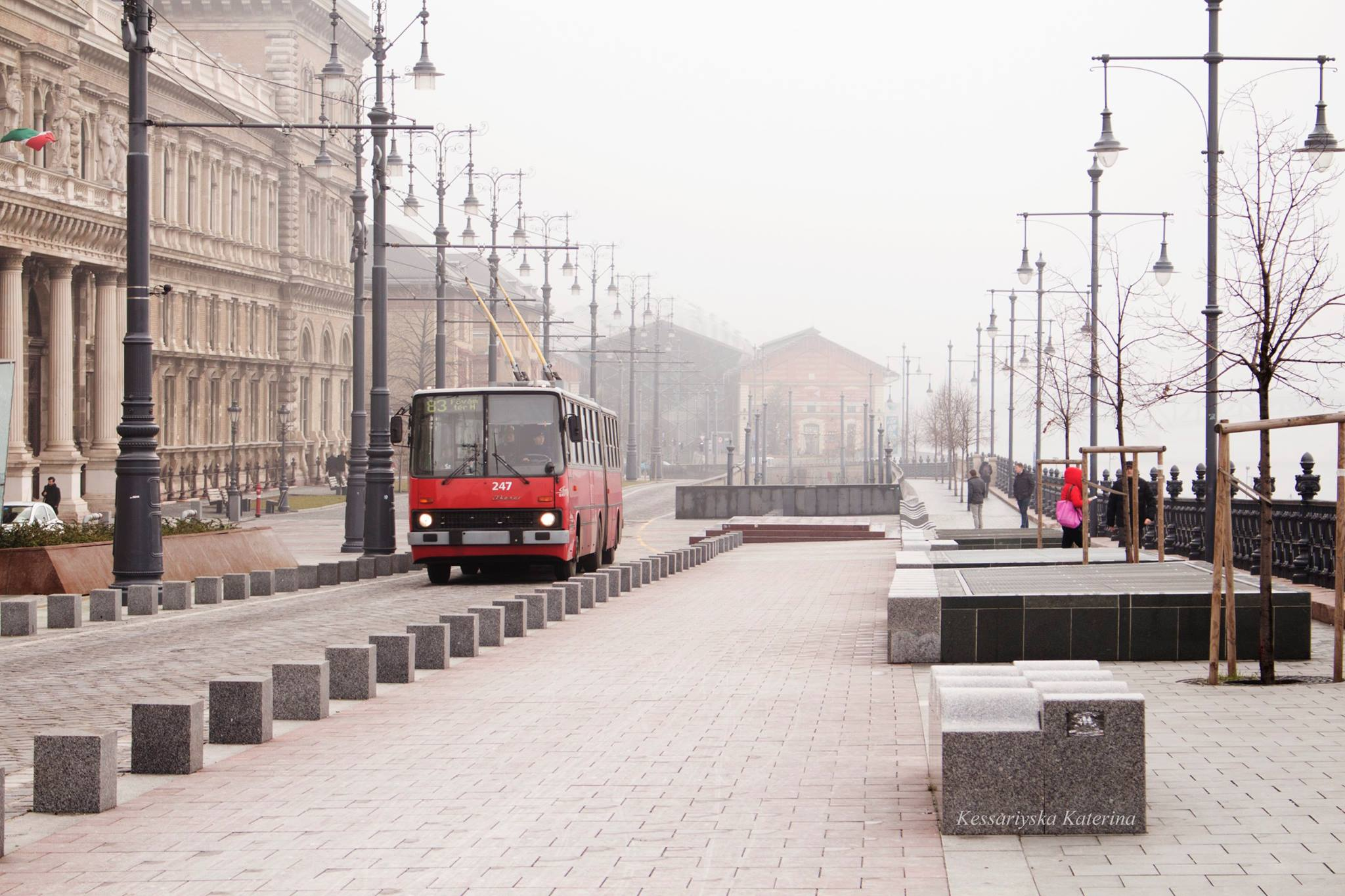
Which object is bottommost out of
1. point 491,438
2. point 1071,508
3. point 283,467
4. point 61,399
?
point 1071,508

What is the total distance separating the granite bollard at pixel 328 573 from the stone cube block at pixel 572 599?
640 cm

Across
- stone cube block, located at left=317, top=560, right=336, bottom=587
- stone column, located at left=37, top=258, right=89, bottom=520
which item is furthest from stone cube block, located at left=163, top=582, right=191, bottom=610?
stone column, located at left=37, top=258, right=89, bottom=520

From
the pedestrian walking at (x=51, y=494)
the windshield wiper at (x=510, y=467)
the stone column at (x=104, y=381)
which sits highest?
the stone column at (x=104, y=381)

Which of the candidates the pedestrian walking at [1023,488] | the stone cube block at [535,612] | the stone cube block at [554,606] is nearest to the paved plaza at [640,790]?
the stone cube block at [535,612]

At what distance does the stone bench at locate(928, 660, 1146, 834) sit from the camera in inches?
304

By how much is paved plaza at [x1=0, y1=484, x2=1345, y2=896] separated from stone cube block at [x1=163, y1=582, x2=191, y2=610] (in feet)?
18.0

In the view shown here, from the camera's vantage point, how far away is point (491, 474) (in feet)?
88.5

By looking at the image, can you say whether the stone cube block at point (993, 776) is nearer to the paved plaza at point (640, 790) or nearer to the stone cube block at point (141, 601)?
the paved plaza at point (640, 790)

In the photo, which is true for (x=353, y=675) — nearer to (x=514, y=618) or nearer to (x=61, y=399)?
(x=514, y=618)

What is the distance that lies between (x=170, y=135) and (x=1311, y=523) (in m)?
52.9

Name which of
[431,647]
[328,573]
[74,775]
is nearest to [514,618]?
[431,647]

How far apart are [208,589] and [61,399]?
3318cm

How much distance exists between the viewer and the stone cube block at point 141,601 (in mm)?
21656

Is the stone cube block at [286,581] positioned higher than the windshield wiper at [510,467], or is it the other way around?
the windshield wiper at [510,467]
